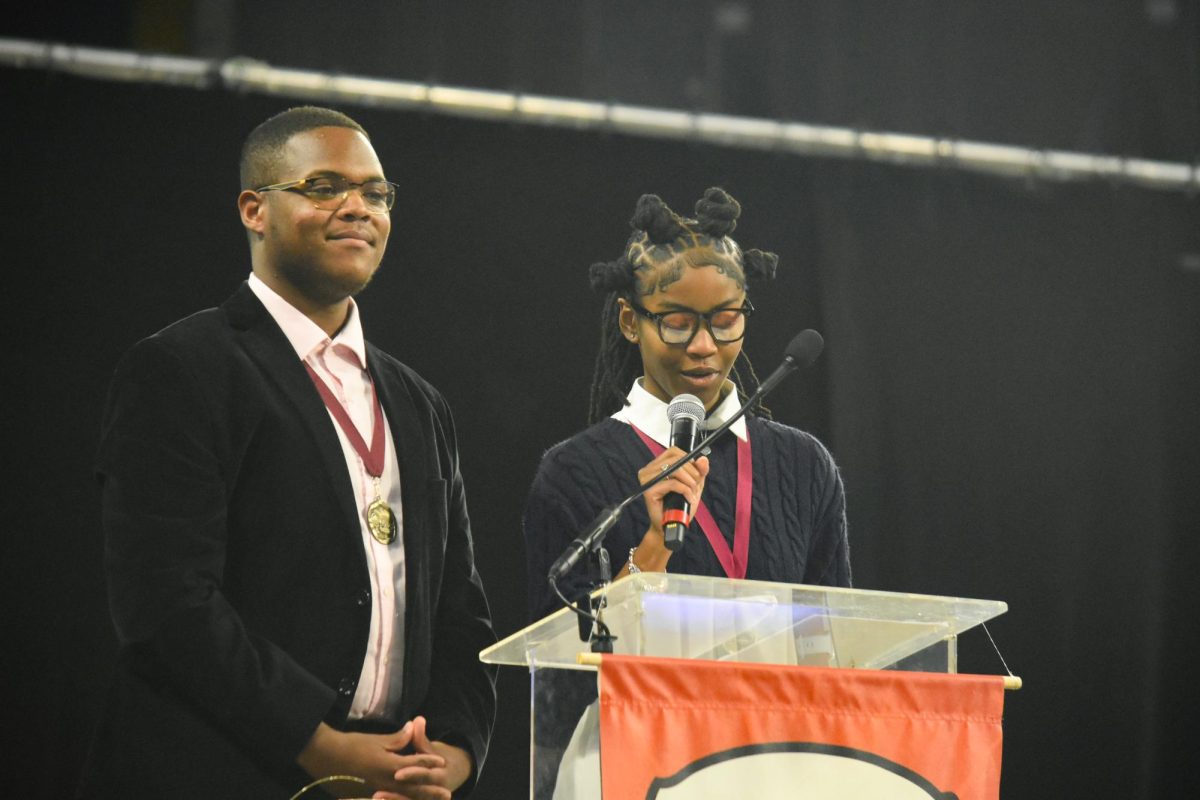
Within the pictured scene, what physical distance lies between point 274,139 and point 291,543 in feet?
3.32

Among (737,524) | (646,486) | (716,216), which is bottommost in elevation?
(737,524)

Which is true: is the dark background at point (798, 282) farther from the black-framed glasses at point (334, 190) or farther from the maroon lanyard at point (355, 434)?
the maroon lanyard at point (355, 434)

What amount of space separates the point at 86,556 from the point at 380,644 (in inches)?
39.4

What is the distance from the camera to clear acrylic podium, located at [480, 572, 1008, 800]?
2.56 meters

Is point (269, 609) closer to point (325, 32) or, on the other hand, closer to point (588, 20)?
point (325, 32)

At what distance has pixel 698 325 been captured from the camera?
3855 mm

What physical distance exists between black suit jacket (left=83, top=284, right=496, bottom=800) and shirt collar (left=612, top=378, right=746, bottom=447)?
2.25 feet

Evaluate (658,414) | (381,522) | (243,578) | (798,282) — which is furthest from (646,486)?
(798,282)

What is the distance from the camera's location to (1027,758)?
4.39m

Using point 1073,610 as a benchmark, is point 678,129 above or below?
above

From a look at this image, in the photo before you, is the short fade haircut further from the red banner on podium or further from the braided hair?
the red banner on podium

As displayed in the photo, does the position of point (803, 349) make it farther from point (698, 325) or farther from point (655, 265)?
point (655, 265)

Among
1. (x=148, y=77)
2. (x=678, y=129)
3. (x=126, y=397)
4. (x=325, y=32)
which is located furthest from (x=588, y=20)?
(x=126, y=397)

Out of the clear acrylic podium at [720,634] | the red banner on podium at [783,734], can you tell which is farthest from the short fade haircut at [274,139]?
the red banner on podium at [783,734]
